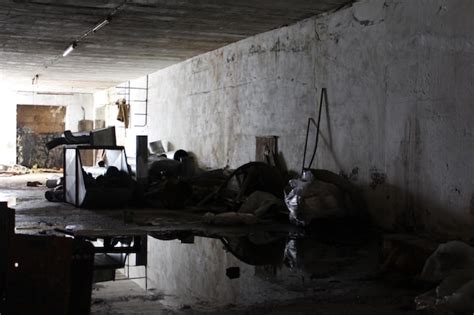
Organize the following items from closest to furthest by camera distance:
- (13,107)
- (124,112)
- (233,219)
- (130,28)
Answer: (233,219) → (130,28) → (124,112) → (13,107)

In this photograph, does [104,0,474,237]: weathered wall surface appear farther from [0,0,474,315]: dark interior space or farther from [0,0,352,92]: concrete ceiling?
[0,0,352,92]: concrete ceiling

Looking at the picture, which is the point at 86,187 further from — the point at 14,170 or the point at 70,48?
the point at 14,170

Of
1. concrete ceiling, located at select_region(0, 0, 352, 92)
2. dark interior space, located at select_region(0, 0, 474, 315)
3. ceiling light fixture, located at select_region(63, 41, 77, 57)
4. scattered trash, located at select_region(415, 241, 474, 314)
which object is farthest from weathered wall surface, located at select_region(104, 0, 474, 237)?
ceiling light fixture, located at select_region(63, 41, 77, 57)

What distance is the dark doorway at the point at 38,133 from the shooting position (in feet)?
68.4

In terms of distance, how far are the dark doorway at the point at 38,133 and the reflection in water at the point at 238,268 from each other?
15.9 meters

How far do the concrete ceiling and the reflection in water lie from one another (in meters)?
3.00

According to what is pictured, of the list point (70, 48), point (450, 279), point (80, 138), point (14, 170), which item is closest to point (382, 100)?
point (450, 279)

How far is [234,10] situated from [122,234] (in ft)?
10.7

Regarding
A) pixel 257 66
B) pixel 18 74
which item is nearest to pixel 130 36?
pixel 257 66

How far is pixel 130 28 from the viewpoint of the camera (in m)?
8.95

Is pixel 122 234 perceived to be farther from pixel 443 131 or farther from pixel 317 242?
pixel 443 131

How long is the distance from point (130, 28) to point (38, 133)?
44.5ft

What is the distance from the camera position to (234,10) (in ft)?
25.1

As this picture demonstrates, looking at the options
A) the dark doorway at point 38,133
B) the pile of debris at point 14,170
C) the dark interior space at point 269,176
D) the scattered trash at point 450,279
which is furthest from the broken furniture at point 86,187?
the dark doorway at point 38,133
